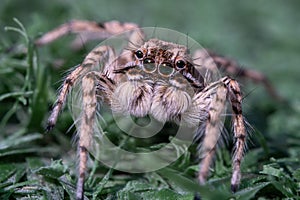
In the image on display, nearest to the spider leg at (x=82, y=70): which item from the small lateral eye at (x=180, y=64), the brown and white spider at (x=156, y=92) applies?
the brown and white spider at (x=156, y=92)

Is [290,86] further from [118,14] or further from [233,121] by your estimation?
[233,121]

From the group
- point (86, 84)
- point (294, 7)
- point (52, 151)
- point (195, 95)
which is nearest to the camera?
point (86, 84)

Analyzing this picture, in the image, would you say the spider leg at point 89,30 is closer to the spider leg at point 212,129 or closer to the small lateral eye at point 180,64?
the small lateral eye at point 180,64

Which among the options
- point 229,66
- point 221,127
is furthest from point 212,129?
point 229,66

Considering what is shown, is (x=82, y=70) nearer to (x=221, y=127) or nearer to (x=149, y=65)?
(x=149, y=65)

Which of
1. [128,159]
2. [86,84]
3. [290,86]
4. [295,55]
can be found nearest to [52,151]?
[128,159]

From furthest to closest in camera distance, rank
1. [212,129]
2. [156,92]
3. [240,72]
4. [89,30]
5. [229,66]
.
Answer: [240,72]
[229,66]
[89,30]
[156,92]
[212,129]
